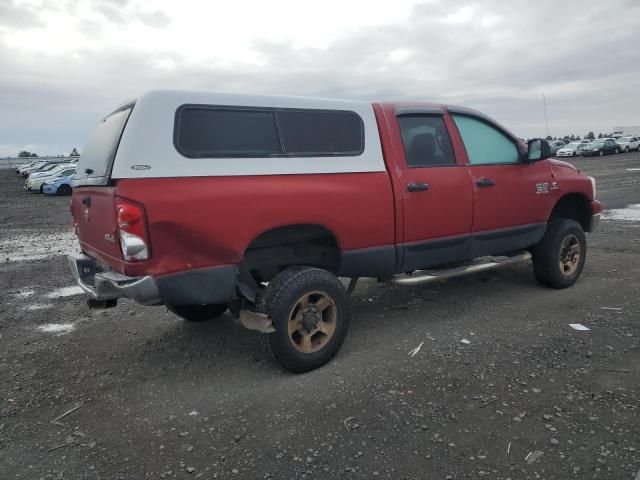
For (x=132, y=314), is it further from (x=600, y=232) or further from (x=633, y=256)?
(x=600, y=232)

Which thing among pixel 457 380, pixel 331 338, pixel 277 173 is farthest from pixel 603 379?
pixel 277 173

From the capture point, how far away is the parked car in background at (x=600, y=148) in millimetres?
41469

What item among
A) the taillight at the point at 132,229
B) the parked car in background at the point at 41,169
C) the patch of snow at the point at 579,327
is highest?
the parked car in background at the point at 41,169

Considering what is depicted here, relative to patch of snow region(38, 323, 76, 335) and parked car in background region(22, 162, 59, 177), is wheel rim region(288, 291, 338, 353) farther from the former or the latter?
parked car in background region(22, 162, 59, 177)

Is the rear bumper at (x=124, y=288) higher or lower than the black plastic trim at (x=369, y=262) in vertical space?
higher

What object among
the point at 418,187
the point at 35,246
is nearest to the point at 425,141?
the point at 418,187

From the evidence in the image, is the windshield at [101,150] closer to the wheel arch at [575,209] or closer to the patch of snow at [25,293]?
the patch of snow at [25,293]

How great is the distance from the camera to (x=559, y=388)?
3.46m

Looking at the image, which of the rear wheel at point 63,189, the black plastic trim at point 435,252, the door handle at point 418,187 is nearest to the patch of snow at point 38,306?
the black plastic trim at point 435,252

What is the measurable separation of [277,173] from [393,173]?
114 centimetres

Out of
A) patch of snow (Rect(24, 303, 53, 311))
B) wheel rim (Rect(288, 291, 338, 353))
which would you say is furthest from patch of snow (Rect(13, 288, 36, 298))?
wheel rim (Rect(288, 291, 338, 353))

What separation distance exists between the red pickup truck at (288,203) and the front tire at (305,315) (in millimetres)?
11

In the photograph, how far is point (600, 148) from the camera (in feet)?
136

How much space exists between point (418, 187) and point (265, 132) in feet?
4.88
